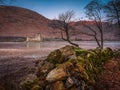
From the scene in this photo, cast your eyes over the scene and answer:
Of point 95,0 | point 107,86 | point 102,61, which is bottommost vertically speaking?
point 107,86

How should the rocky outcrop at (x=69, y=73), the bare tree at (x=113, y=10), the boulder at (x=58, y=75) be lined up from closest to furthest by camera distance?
1. the rocky outcrop at (x=69, y=73)
2. the boulder at (x=58, y=75)
3. the bare tree at (x=113, y=10)

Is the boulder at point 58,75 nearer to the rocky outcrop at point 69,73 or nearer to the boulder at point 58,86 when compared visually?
the rocky outcrop at point 69,73

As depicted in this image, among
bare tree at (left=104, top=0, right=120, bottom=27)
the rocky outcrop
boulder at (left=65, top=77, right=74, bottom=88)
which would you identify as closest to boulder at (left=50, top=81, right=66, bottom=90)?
the rocky outcrop

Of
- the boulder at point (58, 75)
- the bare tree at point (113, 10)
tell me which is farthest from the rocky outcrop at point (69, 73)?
the bare tree at point (113, 10)

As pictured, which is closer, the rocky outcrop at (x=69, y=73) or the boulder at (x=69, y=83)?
the boulder at (x=69, y=83)

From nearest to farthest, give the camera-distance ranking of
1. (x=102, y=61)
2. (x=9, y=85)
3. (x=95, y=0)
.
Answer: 1. (x=9, y=85)
2. (x=102, y=61)
3. (x=95, y=0)

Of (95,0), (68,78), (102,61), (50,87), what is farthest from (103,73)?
(95,0)

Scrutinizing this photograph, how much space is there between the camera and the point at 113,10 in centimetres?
2531

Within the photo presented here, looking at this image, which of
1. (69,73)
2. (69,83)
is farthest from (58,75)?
(69,83)

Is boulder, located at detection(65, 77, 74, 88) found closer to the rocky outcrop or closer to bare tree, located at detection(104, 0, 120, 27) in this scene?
the rocky outcrop

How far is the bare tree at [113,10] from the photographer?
24.3 metres

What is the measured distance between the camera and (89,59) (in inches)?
487

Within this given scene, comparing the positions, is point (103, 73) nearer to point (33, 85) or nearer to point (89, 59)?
point (89, 59)

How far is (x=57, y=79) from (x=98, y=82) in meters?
2.37
